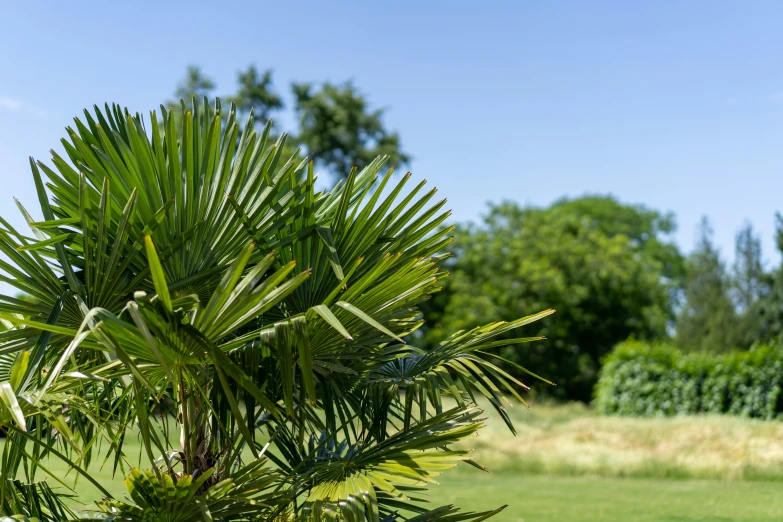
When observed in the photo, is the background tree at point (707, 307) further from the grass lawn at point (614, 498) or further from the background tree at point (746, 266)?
the grass lawn at point (614, 498)

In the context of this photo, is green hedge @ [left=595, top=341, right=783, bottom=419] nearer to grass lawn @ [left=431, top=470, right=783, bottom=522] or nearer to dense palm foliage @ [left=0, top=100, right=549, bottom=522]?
grass lawn @ [left=431, top=470, right=783, bottom=522]

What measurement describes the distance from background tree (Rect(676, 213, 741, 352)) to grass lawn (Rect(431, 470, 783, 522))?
720 inches

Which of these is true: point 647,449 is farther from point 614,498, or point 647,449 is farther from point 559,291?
point 559,291

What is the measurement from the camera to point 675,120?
20766 millimetres

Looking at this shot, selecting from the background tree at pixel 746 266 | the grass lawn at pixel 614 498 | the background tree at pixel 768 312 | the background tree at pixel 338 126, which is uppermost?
the background tree at pixel 338 126

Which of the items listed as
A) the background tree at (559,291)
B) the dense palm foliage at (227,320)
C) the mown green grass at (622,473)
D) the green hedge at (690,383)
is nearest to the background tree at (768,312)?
Result: the background tree at (559,291)

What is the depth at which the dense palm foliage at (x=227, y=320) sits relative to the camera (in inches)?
107

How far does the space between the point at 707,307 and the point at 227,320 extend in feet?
105

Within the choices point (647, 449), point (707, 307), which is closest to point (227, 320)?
point (647, 449)

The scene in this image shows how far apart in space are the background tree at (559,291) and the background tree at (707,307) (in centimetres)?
352

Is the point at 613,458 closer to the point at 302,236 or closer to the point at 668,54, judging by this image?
the point at 668,54

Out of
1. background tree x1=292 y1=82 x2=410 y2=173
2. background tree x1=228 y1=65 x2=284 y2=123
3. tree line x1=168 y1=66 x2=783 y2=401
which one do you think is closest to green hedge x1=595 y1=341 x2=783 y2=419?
tree line x1=168 y1=66 x2=783 y2=401

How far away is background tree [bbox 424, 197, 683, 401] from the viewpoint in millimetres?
25875

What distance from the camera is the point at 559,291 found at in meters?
25.8
